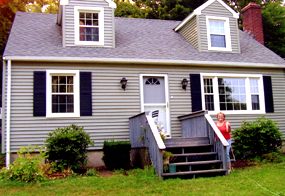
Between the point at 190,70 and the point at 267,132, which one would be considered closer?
the point at 267,132

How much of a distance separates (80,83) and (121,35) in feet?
9.94

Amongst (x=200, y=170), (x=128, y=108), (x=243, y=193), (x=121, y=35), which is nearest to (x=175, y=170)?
(x=200, y=170)

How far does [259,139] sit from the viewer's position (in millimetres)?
8625

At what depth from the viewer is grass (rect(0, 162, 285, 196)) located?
5.50 metres

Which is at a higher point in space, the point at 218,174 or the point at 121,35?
the point at 121,35

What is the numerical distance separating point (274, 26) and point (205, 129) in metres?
17.5

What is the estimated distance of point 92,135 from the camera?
8.85 m

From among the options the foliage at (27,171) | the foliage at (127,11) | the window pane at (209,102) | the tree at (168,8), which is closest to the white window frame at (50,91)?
the foliage at (27,171)

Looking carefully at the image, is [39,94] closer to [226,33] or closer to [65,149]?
[65,149]

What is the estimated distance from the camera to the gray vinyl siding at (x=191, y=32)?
10.9 meters

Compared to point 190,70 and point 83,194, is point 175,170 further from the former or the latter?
point 190,70

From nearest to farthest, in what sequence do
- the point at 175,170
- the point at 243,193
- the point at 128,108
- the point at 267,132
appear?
the point at 243,193 < the point at 175,170 < the point at 267,132 < the point at 128,108

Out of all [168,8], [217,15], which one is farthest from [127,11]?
[217,15]

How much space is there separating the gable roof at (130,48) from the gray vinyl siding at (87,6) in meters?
0.32
